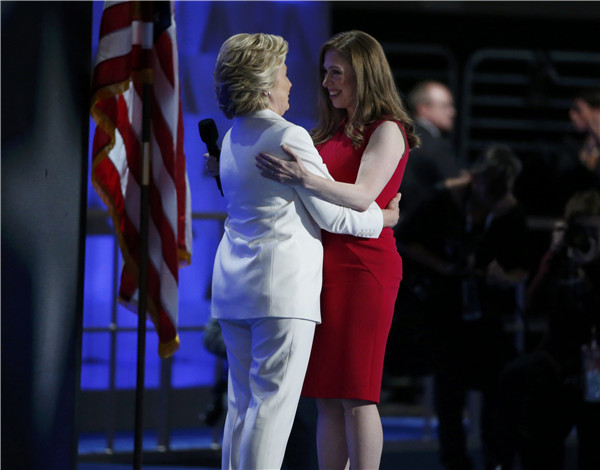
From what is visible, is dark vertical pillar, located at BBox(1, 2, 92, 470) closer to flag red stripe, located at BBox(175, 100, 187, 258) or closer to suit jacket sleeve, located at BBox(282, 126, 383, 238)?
flag red stripe, located at BBox(175, 100, 187, 258)

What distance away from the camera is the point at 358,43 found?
3217mm

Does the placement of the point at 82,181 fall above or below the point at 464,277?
above

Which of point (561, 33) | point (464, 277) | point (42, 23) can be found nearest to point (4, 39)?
point (42, 23)

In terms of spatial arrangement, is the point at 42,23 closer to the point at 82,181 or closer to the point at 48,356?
the point at 82,181

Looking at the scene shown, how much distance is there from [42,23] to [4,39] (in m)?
0.13

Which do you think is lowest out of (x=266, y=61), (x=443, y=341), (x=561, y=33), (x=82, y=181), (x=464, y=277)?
(x=443, y=341)

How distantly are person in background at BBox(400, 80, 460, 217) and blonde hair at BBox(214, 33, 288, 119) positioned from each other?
2295 mm

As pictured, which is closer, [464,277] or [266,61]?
[266,61]

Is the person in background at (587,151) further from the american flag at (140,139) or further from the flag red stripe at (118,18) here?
the flag red stripe at (118,18)

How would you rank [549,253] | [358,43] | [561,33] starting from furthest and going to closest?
[561,33], [549,253], [358,43]

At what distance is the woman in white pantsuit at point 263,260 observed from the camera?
289 cm

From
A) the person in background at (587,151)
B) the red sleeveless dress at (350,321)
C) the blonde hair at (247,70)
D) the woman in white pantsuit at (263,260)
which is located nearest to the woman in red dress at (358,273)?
the red sleeveless dress at (350,321)

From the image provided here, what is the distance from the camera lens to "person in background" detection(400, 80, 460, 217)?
551 centimetres

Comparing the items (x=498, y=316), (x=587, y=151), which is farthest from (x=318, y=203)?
(x=587, y=151)
